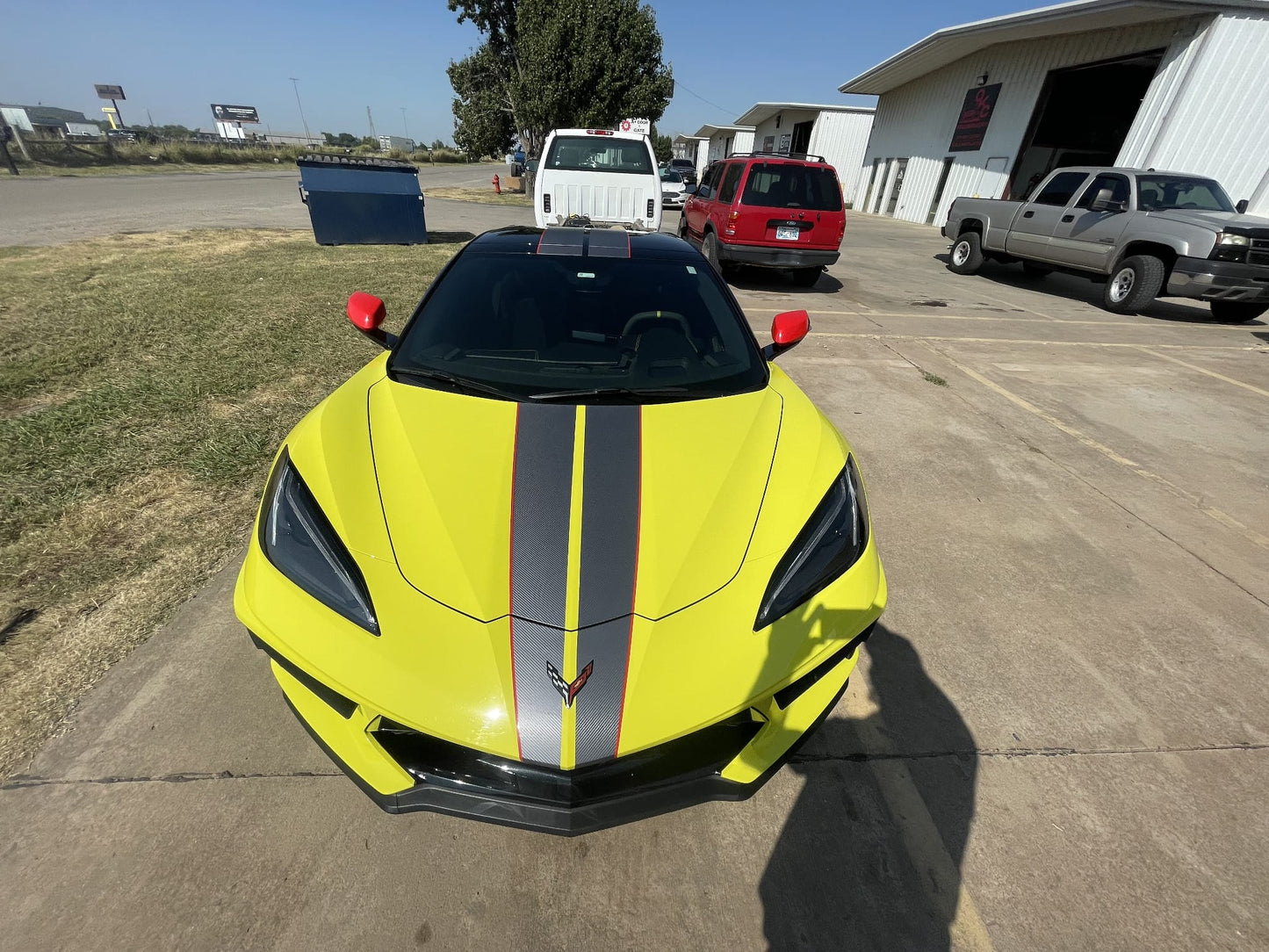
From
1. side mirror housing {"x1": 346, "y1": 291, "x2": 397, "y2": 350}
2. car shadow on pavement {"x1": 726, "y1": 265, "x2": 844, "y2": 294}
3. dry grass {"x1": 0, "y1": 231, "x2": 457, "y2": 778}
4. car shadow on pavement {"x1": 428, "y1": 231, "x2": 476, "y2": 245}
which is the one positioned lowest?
car shadow on pavement {"x1": 428, "y1": 231, "x2": 476, "y2": 245}

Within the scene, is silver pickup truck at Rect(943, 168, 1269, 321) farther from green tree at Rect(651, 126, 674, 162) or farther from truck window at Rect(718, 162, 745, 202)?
green tree at Rect(651, 126, 674, 162)

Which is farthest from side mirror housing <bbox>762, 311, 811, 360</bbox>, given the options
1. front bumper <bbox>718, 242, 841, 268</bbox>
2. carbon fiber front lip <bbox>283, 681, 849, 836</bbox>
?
front bumper <bbox>718, 242, 841, 268</bbox>

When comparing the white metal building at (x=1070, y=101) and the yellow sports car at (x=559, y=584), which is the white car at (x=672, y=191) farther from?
the yellow sports car at (x=559, y=584)

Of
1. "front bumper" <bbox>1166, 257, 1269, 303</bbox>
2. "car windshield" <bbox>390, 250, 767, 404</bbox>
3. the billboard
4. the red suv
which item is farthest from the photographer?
the billboard

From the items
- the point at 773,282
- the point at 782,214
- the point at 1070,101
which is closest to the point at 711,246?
the point at 782,214

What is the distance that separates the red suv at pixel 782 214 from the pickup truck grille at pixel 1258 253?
515 centimetres

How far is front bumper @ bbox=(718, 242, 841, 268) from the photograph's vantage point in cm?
835

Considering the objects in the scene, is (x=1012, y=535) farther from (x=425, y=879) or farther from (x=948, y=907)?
(x=425, y=879)

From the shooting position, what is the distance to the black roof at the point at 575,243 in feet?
8.82

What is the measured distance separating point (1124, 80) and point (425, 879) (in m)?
26.3

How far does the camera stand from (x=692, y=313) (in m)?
2.49

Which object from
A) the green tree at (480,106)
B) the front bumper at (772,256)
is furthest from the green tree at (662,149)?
the front bumper at (772,256)

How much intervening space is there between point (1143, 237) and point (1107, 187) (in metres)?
1.27

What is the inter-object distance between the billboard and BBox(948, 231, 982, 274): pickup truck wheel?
12160 centimetres
